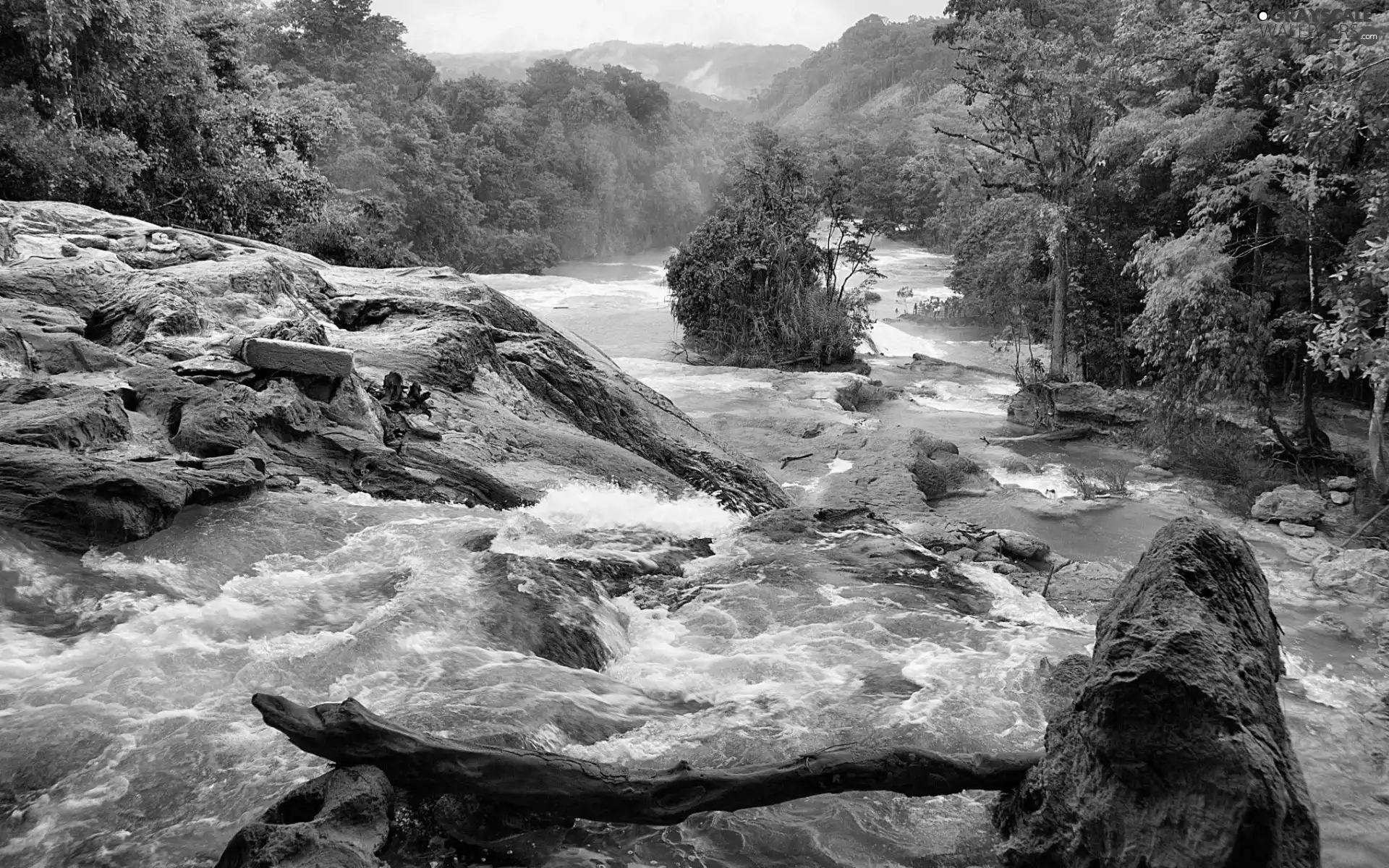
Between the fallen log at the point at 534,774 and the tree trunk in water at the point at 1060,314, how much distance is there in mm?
14783

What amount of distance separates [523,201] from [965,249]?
2559 centimetres

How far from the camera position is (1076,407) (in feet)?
48.3

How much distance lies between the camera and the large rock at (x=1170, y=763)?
7.97 ft

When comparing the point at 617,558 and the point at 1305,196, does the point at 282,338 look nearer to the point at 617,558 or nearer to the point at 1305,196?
the point at 617,558

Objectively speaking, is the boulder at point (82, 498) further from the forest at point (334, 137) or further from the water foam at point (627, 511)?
the forest at point (334, 137)

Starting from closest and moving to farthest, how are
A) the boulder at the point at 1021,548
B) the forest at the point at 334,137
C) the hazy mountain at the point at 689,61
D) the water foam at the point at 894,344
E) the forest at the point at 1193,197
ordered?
the boulder at the point at 1021,548
the forest at the point at 1193,197
the forest at the point at 334,137
the water foam at the point at 894,344
the hazy mountain at the point at 689,61

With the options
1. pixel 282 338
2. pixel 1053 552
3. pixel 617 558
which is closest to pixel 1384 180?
pixel 1053 552

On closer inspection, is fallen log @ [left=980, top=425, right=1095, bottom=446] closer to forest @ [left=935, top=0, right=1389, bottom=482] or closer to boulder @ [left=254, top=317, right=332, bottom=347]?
forest @ [left=935, top=0, right=1389, bottom=482]

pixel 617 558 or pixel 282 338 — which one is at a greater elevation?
pixel 282 338

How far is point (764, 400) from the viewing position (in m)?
15.3

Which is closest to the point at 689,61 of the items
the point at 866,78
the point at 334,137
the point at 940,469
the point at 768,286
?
the point at 866,78

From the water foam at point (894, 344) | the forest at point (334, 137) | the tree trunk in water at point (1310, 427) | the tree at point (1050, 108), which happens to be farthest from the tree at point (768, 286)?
the tree trunk in water at point (1310, 427)

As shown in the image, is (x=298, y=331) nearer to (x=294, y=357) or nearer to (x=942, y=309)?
(x=294, y=357)

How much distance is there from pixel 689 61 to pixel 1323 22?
18300 cm
